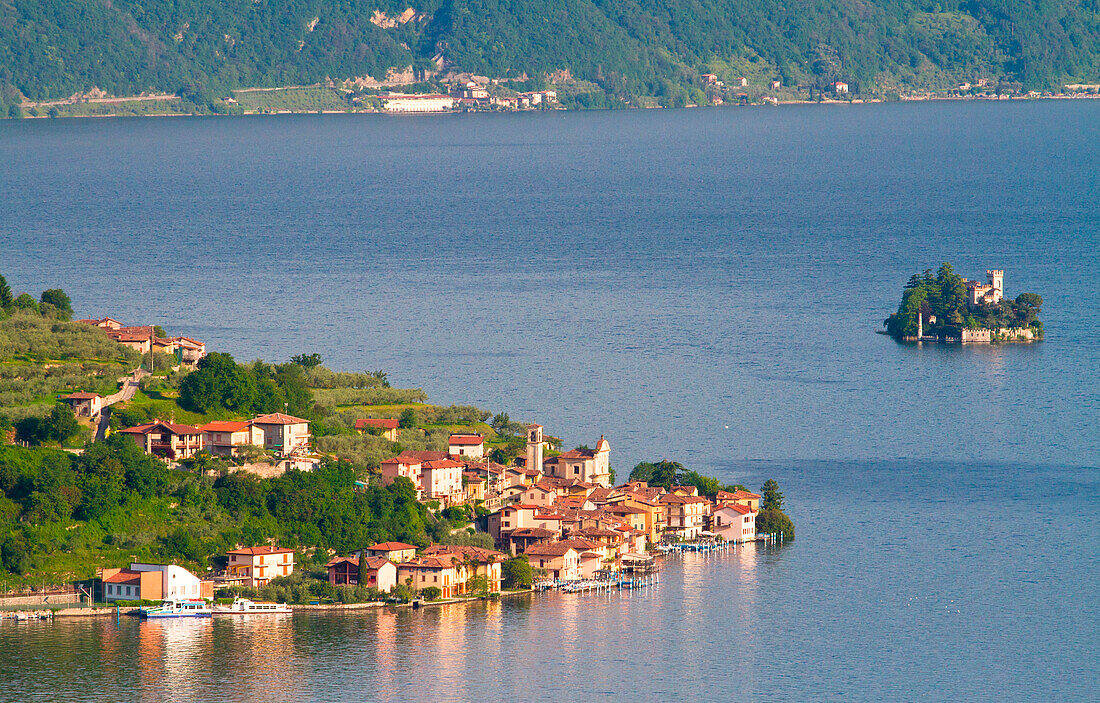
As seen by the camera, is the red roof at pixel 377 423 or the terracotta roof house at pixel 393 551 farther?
the red roof at pixel 377 423

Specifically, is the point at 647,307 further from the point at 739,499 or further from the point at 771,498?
the point at 739,499

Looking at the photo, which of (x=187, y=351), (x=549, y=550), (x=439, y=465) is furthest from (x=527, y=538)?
(x=187, y=351)

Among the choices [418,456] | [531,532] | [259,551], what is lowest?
[259,551]

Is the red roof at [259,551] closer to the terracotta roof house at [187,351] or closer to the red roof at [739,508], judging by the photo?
the red roof at [739,508]

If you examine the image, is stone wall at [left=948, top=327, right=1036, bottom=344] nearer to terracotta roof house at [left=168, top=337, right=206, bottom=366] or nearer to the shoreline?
terracotta roof house at [left=168, top=337, right=206, bottom=366]

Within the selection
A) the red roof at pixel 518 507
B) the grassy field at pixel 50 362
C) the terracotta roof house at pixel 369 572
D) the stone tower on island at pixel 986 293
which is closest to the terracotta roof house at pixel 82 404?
the grassy field at pixel 50 362

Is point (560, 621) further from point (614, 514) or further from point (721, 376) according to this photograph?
point (721, 376)
